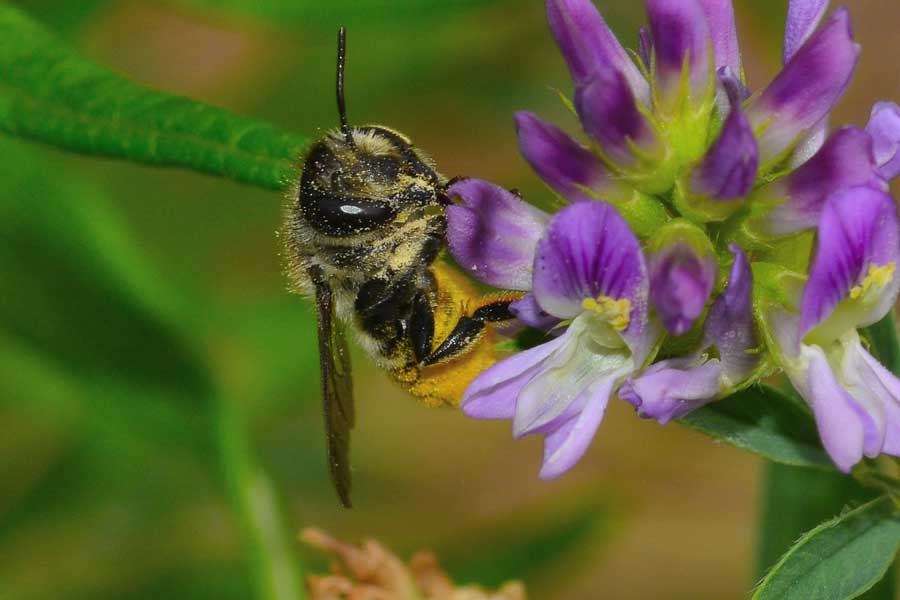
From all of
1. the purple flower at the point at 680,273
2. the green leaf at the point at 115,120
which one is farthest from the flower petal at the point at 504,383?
the green leaf at the point at 115,120

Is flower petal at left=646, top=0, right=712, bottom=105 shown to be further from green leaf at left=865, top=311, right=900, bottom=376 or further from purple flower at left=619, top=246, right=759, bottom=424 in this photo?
green leaf at left=865, top=311, right=900, bottom=376

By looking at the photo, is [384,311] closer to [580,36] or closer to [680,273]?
[580,36]

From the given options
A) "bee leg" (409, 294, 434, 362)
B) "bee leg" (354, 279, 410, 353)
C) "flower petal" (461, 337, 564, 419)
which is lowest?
"flower petal" (461, 337, 564, 419)

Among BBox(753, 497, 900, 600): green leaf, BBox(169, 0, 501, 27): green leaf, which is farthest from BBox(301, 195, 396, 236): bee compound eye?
BBox(169, 0, 501, 27): green leaf

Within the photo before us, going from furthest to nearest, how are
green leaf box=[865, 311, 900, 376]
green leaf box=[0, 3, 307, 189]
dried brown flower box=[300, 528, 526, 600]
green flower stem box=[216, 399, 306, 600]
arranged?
1. green flower stem box=[216, 399, 306, 600]
2. dried brown flower box=[300, 528, 526, 600]
3. green leaf box=[0, 3, 307, 189]
4. green leaf box=[865, 311, 900, 376]

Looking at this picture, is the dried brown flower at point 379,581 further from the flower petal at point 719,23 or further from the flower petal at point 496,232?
the flower petal at point 719,23

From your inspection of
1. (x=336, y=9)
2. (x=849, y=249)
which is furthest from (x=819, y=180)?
(x=336, y=9)

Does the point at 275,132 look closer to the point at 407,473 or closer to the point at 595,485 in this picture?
the point at 595,485

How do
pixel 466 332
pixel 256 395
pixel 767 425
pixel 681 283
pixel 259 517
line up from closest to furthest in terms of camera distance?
pixel 681 283 → pixel 767 425 → pixel 466 332 → pixel 259 517 → pixel 256 395
